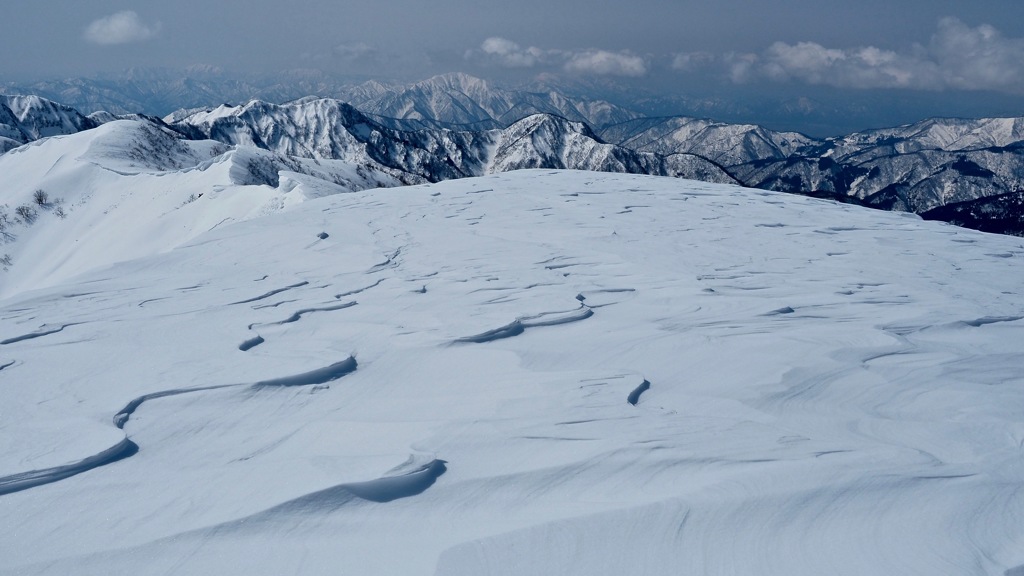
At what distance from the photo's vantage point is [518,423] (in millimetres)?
3842

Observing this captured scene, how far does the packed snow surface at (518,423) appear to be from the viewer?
9.09ft

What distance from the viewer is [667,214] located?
13.5 metres

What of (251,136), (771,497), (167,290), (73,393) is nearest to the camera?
(771,497)

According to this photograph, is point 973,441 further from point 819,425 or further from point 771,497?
point 771,497

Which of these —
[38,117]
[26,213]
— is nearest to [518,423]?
[26,213]

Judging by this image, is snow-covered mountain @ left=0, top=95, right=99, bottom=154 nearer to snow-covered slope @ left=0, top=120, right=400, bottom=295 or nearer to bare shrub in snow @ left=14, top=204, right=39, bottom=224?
snow-covered slope @ left=0, top=120, right=400, bottom=295

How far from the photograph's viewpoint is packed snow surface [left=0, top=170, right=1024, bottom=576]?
9.09ft

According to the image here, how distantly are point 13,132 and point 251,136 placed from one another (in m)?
83.5

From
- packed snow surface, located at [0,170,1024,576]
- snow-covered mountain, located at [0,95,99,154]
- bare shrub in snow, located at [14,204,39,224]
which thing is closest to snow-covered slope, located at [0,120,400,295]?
bare shrub in snow, located at [14,204,39,224]

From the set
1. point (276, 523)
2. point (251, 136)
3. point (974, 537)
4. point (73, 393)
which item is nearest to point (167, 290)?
point (73, 393)

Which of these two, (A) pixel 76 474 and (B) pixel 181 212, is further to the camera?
(B) pixel 181 212

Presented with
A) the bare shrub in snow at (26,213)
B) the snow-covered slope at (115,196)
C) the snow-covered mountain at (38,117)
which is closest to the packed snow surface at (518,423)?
the snow-covered slope at (115,196)

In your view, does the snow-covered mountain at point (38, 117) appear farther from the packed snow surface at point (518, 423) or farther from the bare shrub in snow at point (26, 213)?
the packed snow surface at point (518, 423)

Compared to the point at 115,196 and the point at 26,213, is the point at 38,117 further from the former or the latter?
the point at 115,196
